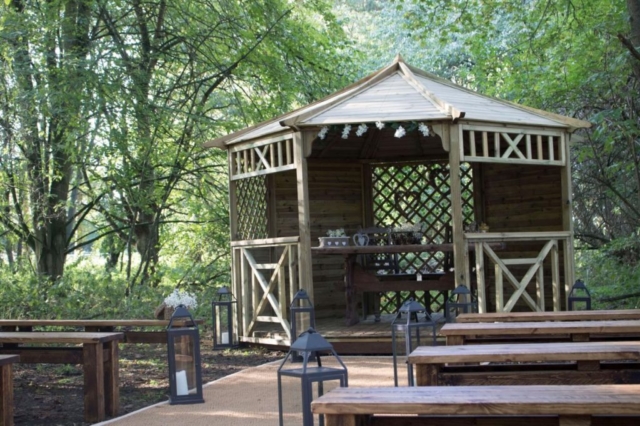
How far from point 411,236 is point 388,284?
583 mm

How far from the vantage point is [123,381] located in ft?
20.2

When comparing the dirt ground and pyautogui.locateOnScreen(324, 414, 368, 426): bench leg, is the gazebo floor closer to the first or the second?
the dirt ground

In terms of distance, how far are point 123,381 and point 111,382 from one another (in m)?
1.31

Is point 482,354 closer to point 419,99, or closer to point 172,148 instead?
point 419,99

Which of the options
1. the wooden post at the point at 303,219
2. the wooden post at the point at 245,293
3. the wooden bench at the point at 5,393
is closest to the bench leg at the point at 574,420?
the wooden bench at the point at 5,393

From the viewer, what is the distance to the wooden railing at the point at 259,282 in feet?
24.2

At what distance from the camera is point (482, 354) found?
2.98m

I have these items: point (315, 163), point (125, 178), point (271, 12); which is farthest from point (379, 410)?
point (271, 12)

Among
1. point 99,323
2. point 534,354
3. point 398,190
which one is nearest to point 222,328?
point 99,323

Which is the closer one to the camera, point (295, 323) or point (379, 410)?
point (379, 410)

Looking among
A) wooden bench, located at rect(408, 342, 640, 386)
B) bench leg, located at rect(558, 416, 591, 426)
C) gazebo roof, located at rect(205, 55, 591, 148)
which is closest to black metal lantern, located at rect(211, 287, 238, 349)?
gazebo roof, located at rect(205, 55, 591, 148)

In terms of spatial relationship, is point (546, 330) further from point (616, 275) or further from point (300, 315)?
point (616, 275)

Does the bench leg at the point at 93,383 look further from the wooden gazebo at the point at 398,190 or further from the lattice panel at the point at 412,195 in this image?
the lattice panel at the point at 412,195

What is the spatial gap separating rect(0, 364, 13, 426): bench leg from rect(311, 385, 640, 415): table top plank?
95.2 inches
